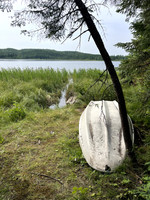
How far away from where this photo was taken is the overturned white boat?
2133mm

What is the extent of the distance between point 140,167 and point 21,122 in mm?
2910

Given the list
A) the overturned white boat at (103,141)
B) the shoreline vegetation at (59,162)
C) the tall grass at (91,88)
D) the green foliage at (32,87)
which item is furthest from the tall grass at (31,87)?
the overturned white boat at (103,141)

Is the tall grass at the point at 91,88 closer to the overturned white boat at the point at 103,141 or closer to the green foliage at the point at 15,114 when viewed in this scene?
the overturned white boat at the point at 103,141

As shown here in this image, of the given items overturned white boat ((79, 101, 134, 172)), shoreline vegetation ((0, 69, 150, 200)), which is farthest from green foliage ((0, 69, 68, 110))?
overturned white boat ((79, 101, 134, 172))

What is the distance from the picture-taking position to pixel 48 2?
169 centimetres

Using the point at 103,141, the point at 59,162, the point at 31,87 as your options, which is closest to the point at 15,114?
the point at 59,162

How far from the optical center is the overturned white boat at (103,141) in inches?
84.0

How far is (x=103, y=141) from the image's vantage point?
2.37 meters

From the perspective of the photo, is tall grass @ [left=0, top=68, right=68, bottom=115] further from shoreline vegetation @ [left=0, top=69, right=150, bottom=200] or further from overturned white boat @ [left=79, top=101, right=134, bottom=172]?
overturned white boat @ [left=79, top=101, right=134, bottom=172]

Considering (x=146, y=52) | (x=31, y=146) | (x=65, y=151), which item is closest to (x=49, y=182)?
(x=65, y=151)

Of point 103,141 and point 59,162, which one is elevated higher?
point 103,141

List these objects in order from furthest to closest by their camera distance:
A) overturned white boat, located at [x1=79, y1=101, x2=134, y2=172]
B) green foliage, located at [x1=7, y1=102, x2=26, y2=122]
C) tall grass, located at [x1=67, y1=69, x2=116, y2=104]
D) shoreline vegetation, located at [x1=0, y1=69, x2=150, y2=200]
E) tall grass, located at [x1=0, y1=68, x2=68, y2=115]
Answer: tall grass, located at [x1=0, y1=68, x2=68, y2=115] < tall grass, located at [x1=67, y1=69, x2=116, y2=104] < green foliage, located at [x1=7, y1=102, x2=26, y2=122] < overturned white boat, located at [x1=79, y1=101, x2=134, y2=172] < shoreline vegetation, located at [x1=0, y1=69, x2=150, y2=200]

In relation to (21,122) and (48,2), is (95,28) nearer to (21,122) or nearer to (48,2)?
(48,2)

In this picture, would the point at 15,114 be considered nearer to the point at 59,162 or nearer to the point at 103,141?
the point at 59,162
